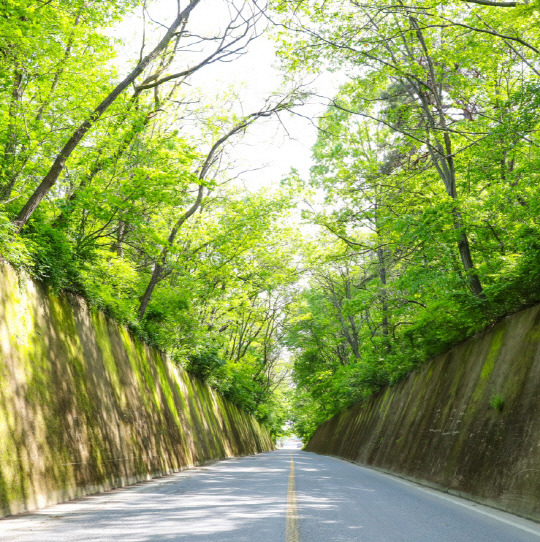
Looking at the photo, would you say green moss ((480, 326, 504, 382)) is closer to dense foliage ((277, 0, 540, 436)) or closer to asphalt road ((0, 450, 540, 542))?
dense foliage ((277, 0, 540, 436))

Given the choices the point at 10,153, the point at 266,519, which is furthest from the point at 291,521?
the point at 10,153

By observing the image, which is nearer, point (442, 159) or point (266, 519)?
point (266, 519)

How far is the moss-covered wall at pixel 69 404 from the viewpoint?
6.50 meters

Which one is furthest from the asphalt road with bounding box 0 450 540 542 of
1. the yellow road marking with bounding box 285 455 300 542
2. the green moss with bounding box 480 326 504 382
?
the green moss with bounding box 480 326 504 382

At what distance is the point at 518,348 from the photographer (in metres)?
9.00

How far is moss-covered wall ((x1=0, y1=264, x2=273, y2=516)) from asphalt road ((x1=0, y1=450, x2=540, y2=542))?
22.1 inches

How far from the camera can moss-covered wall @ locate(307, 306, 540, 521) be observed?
7223mm

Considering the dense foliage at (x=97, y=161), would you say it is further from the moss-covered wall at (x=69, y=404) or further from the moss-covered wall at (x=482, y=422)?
the moss-covered wall at (x=482, y=422)

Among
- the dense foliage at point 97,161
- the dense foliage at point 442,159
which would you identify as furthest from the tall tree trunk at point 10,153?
the dense foliage at point 442,159

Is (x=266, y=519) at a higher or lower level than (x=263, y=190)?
lower

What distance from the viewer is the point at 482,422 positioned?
30.1 feet

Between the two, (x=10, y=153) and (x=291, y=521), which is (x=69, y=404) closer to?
(x=291, y=521)

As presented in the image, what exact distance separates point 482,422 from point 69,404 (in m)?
8.19

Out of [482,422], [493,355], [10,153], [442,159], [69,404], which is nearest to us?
[69,404]
